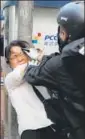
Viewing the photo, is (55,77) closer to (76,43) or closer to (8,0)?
(76,43)

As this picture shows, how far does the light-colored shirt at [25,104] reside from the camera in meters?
4.06

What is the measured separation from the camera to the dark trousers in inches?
161

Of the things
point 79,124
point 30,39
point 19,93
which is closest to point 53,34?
point 30,39

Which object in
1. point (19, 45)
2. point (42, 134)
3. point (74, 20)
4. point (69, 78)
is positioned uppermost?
point (74, 20)

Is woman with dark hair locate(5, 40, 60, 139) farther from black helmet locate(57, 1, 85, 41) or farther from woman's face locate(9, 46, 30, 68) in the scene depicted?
black helmet locate(57, 1, 85, 41)

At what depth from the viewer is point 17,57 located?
4.47 m

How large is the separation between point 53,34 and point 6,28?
3.02 meters

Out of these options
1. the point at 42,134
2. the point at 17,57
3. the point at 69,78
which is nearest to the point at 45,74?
the point at 69,78

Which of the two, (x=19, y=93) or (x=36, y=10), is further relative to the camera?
(x=36, y=10)

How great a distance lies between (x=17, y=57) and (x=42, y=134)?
859 mm

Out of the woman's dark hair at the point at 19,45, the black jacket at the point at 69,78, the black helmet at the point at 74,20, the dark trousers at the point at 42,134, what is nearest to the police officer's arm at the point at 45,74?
the black jacket at the point at 69,78

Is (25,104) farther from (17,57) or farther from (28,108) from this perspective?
(17,57)

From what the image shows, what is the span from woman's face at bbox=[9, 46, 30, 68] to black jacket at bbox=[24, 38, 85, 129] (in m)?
0.63

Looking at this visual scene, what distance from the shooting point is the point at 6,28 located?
5.49 meters
